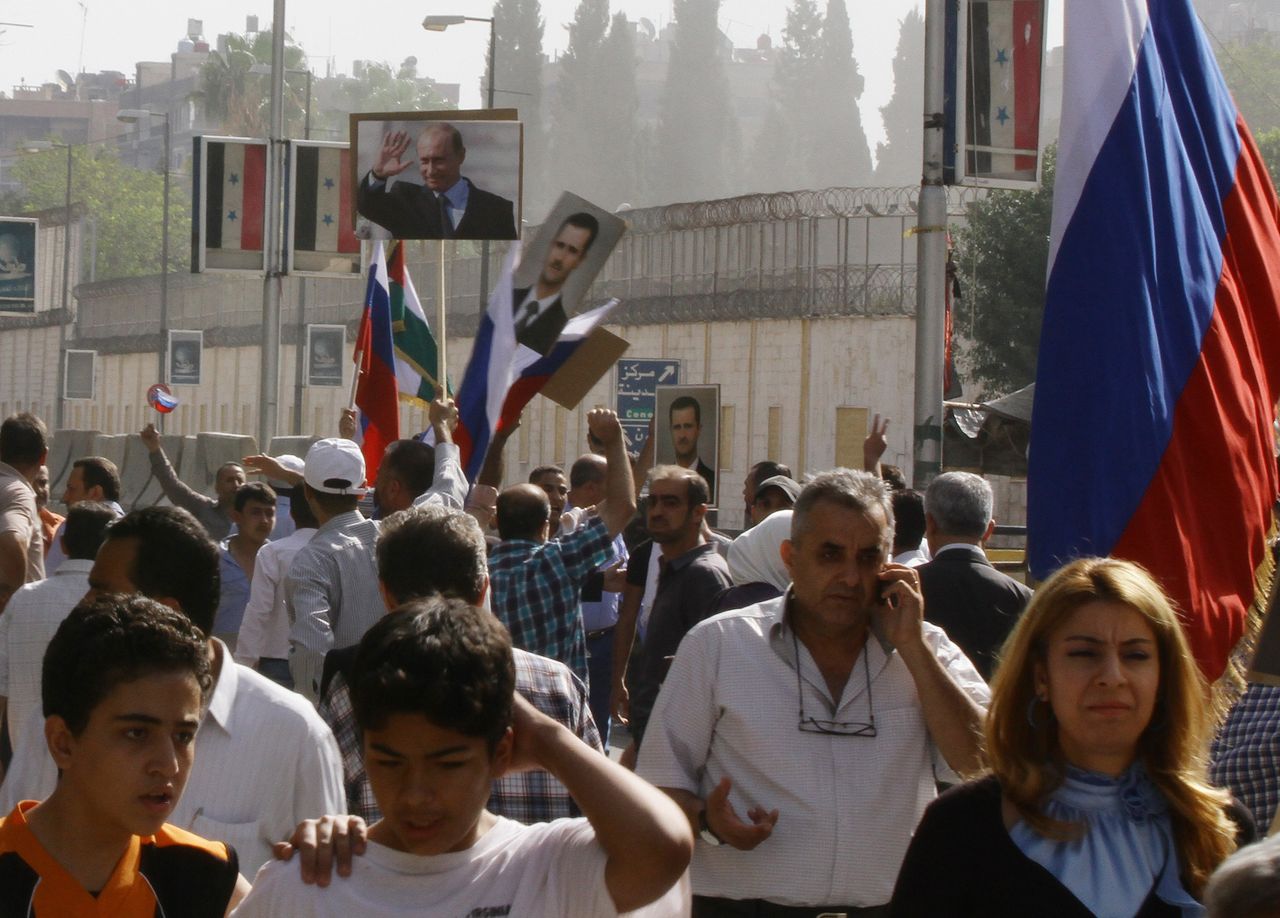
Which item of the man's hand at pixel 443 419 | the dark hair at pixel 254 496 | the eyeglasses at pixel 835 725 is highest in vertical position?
the man's hand at pixel 443 419

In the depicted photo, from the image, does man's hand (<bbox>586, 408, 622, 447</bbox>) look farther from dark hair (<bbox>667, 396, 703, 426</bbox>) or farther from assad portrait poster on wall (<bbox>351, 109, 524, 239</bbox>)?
assad portrait poster on wall (<bbox>351, 109, 524, 239</bbox>)

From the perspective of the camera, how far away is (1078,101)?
597 cm

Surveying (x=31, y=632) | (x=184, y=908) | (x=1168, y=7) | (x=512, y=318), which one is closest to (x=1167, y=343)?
(x=1168, y=7)

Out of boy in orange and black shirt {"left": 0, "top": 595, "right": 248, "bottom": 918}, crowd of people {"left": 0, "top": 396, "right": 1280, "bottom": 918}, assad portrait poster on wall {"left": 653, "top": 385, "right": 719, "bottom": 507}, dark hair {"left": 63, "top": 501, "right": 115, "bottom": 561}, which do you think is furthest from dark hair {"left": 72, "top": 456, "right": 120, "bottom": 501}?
boy in orange and black shirt {"left": 0, "top": 595, "right": 248, "bottom": 918}

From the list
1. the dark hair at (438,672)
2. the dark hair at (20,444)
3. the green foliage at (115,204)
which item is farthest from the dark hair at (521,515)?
the green foliage at (115,204)

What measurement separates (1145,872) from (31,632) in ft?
10.1

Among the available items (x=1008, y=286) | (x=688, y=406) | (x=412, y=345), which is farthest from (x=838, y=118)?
(x=688, y=406)

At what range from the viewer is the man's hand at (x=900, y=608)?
428cm

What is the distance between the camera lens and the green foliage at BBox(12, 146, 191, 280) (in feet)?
360

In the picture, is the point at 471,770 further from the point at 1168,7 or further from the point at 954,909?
the point at 1168,7

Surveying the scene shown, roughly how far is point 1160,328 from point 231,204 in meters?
13.9

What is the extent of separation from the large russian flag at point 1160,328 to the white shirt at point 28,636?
256cm

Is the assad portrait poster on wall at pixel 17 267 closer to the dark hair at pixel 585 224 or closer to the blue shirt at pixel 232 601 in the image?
the dark hair at pixel 585 224

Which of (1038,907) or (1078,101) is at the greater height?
(1078,101)
